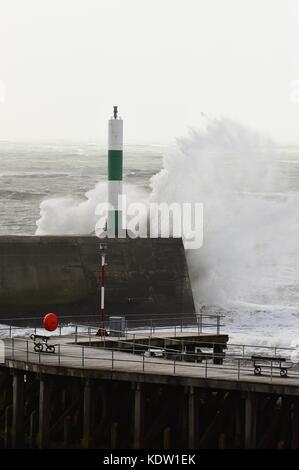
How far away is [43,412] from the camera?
21.4 m

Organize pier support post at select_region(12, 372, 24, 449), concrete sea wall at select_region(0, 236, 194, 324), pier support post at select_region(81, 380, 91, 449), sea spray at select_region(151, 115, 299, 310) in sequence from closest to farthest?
pier support post at select_region(81, 380, 91, 449) < pier support post at select_region(12, 372, 24, 449) < concrete sea wall at select_region(0, 236, 194, 324) < sea spray at select_region(151, 115, 299, 310)

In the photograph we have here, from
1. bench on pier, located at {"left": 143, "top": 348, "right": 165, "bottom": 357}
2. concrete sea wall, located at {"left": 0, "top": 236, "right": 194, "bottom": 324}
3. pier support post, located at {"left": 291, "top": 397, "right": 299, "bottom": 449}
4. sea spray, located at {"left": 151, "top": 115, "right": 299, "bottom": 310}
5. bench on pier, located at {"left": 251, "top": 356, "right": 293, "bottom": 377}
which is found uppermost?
sea spray, located at {"left": 151, "top": 115, "right": 299, "bottom": 310}

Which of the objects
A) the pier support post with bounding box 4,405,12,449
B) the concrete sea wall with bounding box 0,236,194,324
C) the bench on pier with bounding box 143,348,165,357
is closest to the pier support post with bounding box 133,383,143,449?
the pier support post with bounding box 4,405,12,449

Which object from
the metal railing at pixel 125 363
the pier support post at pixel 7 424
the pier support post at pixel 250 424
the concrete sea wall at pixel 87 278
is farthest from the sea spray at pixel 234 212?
the pier support post at pixel 250 424

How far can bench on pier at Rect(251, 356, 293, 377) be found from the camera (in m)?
20.6

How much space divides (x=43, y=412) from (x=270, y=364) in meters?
3.13

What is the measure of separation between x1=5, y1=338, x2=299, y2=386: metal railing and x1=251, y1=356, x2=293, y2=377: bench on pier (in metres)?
0.05

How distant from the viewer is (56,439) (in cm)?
2148

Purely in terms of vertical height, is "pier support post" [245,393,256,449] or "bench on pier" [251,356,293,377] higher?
"bench on pier" [251,356,293,377]

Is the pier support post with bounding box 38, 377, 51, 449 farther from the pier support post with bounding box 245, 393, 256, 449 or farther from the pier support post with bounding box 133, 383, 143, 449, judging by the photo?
the pier support post with bounding box 245, 393, 256, 449

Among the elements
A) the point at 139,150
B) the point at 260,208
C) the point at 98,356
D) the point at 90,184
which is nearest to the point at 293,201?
the point at 260,208

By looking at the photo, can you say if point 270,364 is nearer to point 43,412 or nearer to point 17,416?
point 43,412

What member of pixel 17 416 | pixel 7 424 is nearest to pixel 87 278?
pixel 7 424

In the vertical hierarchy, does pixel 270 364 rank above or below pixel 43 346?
below
